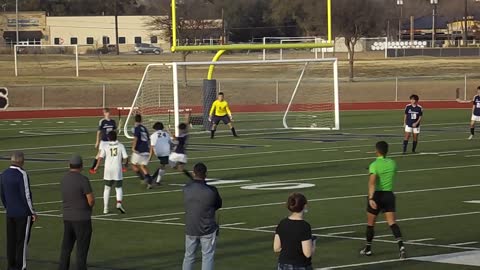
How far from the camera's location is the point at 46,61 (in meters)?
95.4

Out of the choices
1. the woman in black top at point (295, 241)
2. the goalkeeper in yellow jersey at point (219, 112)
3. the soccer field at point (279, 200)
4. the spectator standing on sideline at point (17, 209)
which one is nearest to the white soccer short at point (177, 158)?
the soccer field at point (279, 200)

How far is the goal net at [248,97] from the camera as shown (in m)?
39.5

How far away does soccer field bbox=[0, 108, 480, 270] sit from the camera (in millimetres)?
16516

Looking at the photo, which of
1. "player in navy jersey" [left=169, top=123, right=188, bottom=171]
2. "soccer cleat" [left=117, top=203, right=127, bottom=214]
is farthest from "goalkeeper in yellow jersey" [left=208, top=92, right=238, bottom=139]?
"soccer cleat" [left=117, top=203, right=127, bottom=214]

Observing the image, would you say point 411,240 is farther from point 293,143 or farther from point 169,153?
point 293,143

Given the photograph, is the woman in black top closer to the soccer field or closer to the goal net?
the soccer field

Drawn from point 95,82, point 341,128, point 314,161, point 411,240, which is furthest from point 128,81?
point 411,240

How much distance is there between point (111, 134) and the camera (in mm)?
20750

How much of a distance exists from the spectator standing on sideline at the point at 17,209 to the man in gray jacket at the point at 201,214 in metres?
2.64

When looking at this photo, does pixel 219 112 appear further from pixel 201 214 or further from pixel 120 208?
pixel 201 214

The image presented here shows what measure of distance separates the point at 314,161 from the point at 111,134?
34.7 feet

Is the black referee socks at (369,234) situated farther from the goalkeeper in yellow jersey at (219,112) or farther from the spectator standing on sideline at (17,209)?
the goalkeeper in yellow jersey at (219,112)

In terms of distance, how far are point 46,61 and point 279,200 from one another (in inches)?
2972

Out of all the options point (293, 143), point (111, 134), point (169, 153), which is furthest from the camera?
point (293, 143)
